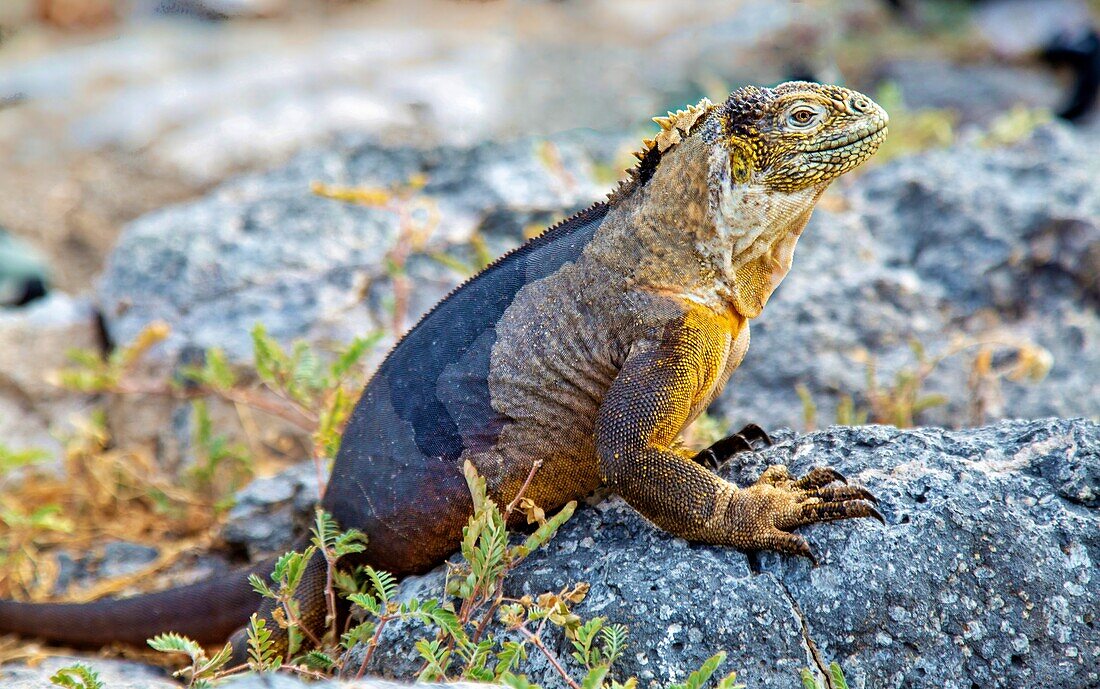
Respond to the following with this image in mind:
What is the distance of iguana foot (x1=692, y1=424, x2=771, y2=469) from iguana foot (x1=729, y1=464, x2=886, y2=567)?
43 centimetres

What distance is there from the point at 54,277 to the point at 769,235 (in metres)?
6.09

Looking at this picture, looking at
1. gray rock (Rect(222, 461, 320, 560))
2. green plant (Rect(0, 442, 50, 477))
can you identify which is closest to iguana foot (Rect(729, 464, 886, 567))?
gray rock (Rect(222, 461, 320, 560))

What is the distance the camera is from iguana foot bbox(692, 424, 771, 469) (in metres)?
3.37

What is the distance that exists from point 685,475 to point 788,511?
290mm

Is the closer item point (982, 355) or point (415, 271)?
point (982, 355)

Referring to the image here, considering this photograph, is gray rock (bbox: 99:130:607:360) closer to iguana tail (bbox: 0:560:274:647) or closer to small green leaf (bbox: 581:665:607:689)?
iguana tail (bbox: 0:560:274:647)

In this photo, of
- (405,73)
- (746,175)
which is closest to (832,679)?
(746,175)

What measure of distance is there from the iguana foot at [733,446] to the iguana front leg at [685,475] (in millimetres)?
211

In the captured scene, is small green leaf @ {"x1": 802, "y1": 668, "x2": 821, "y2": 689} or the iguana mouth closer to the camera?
small green leaf @ {"x1": 802, "y1": 668, "x2": 821, "y2": 689}

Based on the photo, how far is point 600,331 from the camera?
3.28 m

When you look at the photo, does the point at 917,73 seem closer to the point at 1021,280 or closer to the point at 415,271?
the point at 1021,280

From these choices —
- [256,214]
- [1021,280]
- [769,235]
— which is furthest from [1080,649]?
[256,214]

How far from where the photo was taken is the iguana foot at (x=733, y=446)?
133 inches

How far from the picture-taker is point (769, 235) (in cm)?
331
